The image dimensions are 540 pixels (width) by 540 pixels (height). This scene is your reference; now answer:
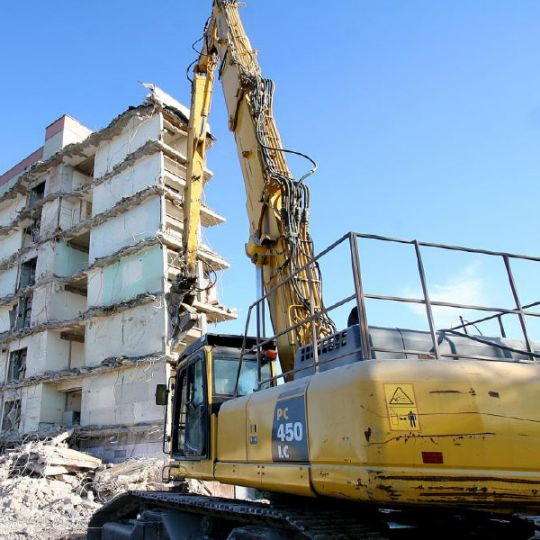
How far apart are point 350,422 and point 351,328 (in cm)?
100

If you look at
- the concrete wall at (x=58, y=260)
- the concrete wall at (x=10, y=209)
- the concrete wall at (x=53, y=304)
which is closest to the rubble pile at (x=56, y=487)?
the concrete wall at (x=53, y=304)

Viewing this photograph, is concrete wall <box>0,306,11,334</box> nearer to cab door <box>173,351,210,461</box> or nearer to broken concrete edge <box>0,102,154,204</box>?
broken concrete edge <box>0,102,154,204</box>

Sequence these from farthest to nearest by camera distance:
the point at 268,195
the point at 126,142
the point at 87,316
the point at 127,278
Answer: the point at 126,142, the point at 87,316, the point at 127,278, the point at 268,195

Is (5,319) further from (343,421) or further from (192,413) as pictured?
(343,421)

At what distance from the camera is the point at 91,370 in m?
25.3

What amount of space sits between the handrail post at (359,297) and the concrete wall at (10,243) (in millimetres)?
36178

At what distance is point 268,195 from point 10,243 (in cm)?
3425

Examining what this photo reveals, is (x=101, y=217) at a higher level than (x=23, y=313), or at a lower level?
higher

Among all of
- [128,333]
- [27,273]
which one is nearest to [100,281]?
[128,333]

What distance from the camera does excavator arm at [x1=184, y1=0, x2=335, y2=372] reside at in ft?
22.5

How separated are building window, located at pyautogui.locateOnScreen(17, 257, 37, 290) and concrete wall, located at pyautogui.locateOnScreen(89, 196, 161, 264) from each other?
719 cm

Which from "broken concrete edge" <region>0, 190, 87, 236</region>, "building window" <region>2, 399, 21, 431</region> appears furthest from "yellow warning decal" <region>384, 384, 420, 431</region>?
"broken concrete edge" <region>0, 190, 87, 236</region>

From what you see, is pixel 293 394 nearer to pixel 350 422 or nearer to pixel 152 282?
pixel 350 422

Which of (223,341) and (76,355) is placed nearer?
(223,341)
